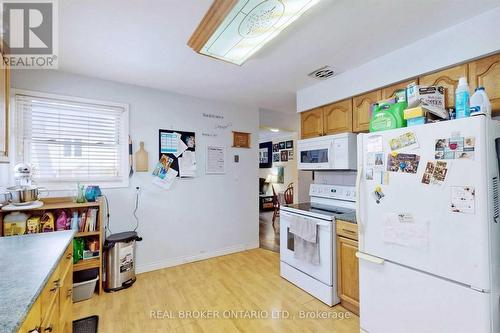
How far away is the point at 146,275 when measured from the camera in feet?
9.14

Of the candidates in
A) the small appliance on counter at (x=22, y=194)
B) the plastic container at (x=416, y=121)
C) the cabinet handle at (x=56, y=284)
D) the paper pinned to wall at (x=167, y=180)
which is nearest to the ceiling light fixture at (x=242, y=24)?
the plastic container at (x=416, y=121)

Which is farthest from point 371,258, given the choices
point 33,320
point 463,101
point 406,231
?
point 33,320

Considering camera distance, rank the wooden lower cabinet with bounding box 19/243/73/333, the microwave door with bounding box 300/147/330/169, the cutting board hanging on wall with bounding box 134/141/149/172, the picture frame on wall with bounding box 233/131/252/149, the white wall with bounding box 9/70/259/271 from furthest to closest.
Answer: the picture frame on wall with bounding box 233/131/252/149, the cutting board hanging on wall with bounding box 134/141/149/172, the white wall with bounding box 9/70/259/271, the microwave door with bounding box 300/147/330/169, the wooden lower cabinet with bounding box 19/243/73/333

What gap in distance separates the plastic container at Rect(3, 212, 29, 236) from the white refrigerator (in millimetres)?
2825

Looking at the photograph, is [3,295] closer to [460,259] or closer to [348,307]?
[460,259]

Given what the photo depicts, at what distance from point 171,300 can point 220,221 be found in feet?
4.39

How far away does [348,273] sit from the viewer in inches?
80.6

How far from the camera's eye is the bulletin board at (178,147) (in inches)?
118

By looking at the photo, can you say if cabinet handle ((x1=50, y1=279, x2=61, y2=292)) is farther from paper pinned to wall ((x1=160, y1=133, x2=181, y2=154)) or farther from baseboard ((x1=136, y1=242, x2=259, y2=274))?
paper pinned to wall ((x1=160, y1=133, x2=181, y2=154))

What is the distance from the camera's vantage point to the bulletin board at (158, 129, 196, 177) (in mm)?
3003

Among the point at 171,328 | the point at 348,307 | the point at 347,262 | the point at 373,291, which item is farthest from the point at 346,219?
the point at 171,328

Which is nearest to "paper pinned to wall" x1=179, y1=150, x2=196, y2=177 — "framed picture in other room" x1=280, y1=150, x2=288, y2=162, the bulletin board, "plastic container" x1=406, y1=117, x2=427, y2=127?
the bulletin board

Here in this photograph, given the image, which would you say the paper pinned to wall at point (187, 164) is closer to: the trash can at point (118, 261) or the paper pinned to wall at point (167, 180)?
the paper pinned to wall at point (167, 180)

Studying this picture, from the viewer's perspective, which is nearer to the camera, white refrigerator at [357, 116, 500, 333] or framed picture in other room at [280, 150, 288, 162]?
white refrigerator at [357, 116, 500, 333]
